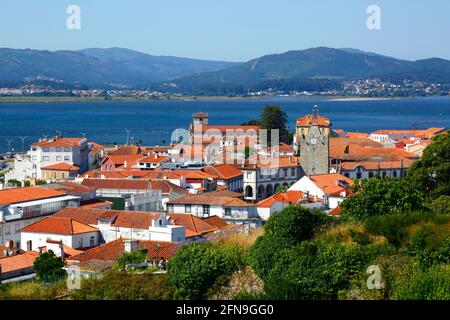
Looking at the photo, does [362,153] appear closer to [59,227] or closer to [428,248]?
[59,227]

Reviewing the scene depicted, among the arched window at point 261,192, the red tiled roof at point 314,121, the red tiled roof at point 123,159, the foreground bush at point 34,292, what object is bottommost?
the arched window at point 261,192

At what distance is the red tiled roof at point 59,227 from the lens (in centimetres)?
1755

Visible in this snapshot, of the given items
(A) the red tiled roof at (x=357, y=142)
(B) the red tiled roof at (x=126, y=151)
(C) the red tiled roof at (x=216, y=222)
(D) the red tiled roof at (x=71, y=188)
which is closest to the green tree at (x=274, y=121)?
(A) the red tiled roof at (x=357, y=142)

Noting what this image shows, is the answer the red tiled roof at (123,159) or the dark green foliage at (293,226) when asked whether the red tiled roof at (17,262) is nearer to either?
the dark green foliage at (293,226)

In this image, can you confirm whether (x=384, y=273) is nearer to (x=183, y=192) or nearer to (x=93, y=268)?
(x=93, y=268)

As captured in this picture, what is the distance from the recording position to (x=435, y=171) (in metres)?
18.6

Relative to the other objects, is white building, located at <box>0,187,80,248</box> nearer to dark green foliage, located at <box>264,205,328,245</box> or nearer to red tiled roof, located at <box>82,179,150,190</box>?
red tiled roof, located at <box>82,179,150,190</box>

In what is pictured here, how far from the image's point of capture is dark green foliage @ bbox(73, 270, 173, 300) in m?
7.27

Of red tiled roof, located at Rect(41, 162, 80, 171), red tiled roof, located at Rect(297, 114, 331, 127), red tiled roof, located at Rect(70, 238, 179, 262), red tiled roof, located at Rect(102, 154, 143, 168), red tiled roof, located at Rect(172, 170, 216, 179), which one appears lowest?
red tiled roof, located at Rect(41, 162, 80, 171)

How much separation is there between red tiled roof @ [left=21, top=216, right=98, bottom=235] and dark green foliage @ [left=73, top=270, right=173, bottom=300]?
9.91m

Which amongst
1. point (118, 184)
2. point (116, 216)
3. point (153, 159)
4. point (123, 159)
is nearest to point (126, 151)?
point (123, 159)

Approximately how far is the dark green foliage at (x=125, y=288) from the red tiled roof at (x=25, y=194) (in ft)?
44.8

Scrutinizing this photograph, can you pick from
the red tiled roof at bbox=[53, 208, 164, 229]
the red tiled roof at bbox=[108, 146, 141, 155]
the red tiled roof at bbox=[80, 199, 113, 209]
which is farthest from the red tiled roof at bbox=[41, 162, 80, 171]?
the red tiled roof at bbox=[53, 208, 164, 229]
